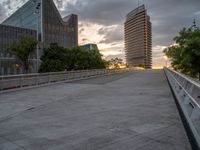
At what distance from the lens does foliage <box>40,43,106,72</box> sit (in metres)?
39.8

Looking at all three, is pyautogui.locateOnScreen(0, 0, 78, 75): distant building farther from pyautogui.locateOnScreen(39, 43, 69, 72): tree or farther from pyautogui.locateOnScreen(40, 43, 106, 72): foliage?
pyautogui.locateOnScreen(39, 43, 69, 72): tree

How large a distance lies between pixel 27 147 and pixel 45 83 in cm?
1744

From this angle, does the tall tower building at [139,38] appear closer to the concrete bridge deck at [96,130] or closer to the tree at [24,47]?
the tree at [24,47]

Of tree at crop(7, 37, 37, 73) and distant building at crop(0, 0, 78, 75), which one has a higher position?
distant building at crop(0, 0, 78, 75)

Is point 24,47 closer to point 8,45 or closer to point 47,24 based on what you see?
point 8,45

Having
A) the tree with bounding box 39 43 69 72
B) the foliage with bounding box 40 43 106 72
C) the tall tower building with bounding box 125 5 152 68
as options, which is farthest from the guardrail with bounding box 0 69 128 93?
the tall tower building with bounding box 125 5 152 68

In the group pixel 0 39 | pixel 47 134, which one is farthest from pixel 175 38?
pixel 0 39

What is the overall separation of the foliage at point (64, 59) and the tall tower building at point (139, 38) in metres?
123

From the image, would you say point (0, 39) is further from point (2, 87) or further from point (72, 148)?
point (72, 148)

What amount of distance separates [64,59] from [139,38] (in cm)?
13598

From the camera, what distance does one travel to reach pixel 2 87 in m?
17.0

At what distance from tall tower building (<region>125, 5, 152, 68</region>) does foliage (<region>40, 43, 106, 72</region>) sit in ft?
402

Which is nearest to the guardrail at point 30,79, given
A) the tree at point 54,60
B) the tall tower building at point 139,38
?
the tree at point 54,60

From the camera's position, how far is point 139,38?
17238 cm
